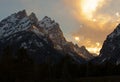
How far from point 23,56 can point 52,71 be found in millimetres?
43390

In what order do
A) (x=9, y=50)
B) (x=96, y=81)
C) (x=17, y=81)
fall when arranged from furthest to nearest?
(x=96, y=81) < (x=9, y=50) < (x=17, y=81)

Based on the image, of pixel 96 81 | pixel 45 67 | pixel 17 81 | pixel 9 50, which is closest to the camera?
pixel 17 81

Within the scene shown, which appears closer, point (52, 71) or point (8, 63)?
point (8, 63)

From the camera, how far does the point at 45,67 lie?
184m

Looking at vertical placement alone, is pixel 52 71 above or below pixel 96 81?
above

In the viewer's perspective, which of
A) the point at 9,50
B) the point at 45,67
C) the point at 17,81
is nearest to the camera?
the point at 17,81

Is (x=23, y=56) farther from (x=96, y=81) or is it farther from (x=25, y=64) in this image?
(x=96, y=81)

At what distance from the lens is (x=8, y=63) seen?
134 metres

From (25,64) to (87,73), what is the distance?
5359cm

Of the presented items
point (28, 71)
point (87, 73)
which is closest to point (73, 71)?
point (87, 73)

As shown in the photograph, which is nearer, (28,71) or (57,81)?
(28,71)

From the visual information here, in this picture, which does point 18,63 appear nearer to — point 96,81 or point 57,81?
point 57,81

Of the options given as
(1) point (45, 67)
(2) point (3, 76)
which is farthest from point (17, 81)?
(1) point (45, 67)

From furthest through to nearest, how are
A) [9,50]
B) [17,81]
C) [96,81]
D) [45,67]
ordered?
[45,67] < [96,81] < [9,50] < [17,81]
